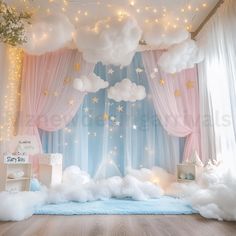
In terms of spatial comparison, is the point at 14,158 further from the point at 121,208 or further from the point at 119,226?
the point at 119,226

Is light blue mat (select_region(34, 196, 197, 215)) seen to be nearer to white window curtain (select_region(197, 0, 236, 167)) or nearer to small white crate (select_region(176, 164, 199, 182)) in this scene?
small white crate (select_region(176, 164, 199, 182))

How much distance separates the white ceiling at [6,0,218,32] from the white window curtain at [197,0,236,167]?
27 cm

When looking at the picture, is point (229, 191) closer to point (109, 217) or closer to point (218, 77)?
point (109, 217)

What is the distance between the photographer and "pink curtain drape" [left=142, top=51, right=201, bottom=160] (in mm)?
3787

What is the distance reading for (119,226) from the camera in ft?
7.07

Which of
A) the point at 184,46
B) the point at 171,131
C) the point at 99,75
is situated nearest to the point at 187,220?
the point at 171,131

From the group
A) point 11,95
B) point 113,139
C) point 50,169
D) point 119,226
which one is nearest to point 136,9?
point 113,139

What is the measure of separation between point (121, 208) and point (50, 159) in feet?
4.36

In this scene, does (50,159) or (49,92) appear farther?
(49,92)

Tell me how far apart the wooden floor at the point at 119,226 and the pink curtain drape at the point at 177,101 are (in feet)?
5.10

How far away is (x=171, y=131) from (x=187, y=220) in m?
1.65

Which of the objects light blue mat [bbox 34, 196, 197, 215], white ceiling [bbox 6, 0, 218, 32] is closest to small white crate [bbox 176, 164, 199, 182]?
light blue mat [bbox 34, 196, 197, 215]

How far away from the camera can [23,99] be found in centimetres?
388

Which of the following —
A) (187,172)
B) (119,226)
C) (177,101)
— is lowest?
(119,226)
